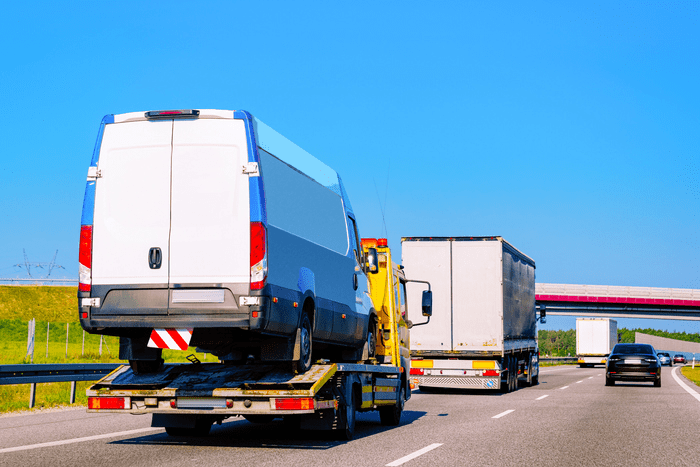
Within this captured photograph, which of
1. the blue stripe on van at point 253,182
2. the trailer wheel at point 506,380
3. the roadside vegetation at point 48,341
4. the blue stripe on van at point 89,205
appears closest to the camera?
the blue stripe on van at point 253,182

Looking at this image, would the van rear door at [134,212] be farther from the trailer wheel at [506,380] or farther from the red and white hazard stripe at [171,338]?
the trailer wheel at [506,380]

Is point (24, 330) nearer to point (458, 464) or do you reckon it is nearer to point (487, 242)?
point (487, 242)

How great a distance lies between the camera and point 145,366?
33.4 ft

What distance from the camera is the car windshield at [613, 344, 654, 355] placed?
95.0 ft

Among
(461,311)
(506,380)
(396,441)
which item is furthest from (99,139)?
(506,380)

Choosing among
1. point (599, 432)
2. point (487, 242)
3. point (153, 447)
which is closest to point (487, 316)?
point (487, 242)

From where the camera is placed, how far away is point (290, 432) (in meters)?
12.1

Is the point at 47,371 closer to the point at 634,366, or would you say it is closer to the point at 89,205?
the point at 89,205

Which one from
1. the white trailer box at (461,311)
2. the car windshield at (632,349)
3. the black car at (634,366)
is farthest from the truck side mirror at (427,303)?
the car windshield at (632,349)

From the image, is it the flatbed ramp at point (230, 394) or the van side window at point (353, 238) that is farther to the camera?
the van side window at point (353, 238)

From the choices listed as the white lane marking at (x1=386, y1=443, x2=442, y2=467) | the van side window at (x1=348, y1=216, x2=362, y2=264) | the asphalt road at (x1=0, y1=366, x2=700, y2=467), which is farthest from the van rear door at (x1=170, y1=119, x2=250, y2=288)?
the van side window at (x1=348, y1=216, x2=362, y2=264)

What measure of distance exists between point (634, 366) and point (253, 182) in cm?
2240

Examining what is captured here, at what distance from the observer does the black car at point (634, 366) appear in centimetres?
2812

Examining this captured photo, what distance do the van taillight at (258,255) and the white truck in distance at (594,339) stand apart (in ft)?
166
